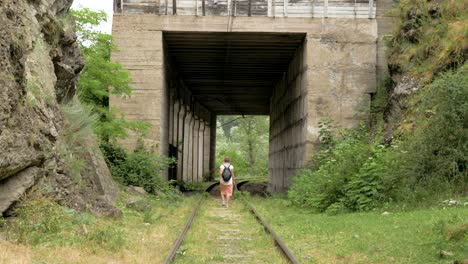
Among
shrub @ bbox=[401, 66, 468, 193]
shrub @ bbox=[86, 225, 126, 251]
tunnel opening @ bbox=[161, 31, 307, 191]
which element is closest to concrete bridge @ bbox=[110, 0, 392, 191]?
tunnel opening @ bbox=[161, 31, 307, 191]

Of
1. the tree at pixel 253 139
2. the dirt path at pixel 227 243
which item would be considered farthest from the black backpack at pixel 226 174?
the tree at pixel 253 139

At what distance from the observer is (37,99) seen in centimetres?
1027

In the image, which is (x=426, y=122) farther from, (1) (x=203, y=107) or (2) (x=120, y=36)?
(1) (x=203, y=107)

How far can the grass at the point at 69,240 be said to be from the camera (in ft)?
23.9

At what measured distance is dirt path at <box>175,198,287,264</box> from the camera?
26.9ft

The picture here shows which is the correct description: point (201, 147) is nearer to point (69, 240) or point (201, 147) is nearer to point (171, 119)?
point (171, 119)

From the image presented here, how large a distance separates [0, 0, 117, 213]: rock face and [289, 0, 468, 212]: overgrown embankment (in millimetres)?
5855

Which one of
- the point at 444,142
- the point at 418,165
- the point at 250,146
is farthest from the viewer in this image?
the point at 250,146

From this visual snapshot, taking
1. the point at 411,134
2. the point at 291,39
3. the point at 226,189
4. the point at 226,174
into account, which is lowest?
the point at 226,189

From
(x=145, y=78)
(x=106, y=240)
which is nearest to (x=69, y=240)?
(x=106, y=240)

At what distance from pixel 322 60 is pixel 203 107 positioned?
84.4 feet

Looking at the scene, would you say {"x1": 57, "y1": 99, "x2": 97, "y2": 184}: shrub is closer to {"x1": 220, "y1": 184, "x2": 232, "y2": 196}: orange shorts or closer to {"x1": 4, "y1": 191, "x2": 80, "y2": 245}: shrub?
{"x1": 4, "y1": 191, "x2": 80, "y2": 245}: shrub

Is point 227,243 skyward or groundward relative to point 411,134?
groundward

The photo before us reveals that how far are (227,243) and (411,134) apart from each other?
6.34m
